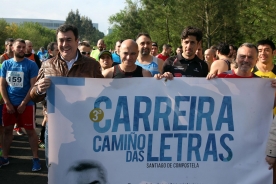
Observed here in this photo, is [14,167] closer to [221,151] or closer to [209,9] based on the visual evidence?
[221,151]

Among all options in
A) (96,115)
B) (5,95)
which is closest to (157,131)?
(96,115)

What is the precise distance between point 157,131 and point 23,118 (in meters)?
2.93

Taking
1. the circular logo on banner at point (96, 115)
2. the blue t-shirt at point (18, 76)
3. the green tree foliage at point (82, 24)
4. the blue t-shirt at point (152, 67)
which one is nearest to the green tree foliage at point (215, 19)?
the blue t-shirt at point (152, 67)

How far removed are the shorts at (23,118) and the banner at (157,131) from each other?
223cm

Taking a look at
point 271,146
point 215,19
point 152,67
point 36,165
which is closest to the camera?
point 271,146

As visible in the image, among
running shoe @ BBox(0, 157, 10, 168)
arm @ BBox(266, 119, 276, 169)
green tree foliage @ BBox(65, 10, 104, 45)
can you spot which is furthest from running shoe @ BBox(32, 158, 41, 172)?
green tree foliage @ BBox(65, 10, 104, 45)

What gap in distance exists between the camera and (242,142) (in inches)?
144

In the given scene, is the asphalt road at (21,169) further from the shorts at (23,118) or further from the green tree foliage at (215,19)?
the green tree foliage at (215,19)

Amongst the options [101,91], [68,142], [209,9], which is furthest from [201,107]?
[209,9]

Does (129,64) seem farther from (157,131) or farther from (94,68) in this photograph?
(157,131)

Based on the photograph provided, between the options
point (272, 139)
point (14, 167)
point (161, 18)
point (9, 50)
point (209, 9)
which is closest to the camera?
point (272, 139)

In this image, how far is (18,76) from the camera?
5.77 m

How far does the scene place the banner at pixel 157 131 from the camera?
11.7ft

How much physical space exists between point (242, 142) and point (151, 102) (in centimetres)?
105
